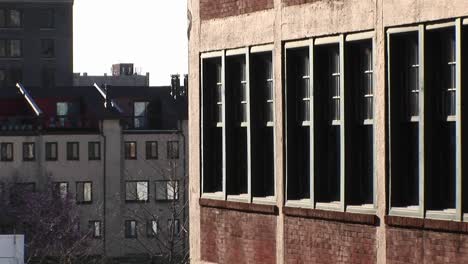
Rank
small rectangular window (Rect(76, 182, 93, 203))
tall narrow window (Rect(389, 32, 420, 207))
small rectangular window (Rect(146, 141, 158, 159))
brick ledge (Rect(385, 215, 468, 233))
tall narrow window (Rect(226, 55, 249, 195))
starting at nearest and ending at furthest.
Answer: brick ledge (Rect(385, 215, 468, 233)), tall narrow window (Rect(389, 32, 420, 207)), tall narrow window (Rect(226, 55, 249, 195)), small rectangular window (Rect(76, 182, 93, 203)), small rectangular window (Rect(146, 141, 158, 159))

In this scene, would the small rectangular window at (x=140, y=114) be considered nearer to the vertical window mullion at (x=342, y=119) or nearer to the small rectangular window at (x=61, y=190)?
the small rectangular window at (x=61, y=190)

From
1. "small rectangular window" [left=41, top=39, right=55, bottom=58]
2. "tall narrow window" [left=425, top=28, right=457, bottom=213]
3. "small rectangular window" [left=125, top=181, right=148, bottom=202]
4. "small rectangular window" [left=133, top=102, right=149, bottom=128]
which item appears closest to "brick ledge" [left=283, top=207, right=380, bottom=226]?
"tall narrow window" [left=425, top=28, right=457, bottom=213]

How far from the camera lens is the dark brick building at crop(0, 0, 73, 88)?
142 metres

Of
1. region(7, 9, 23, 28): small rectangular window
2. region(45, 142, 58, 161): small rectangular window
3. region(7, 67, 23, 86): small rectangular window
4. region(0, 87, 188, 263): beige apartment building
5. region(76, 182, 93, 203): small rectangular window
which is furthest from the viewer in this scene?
region(7, 9, 23, 28): small rectangular window

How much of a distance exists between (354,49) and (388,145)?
1305mm

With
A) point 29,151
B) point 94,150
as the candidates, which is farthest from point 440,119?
point 94,150

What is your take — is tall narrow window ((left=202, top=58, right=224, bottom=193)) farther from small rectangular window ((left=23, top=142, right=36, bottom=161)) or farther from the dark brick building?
the dark brick building

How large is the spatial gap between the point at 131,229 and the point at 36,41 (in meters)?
37.8

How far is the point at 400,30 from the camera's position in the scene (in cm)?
1602

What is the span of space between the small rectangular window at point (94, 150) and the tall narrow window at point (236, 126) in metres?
85.2

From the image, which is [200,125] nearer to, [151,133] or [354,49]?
[354,49]

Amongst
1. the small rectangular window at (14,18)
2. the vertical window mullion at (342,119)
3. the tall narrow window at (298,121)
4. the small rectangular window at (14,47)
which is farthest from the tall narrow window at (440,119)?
the small rectangular window at (14,47)

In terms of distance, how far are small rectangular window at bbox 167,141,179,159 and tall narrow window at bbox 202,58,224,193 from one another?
86.1 metres

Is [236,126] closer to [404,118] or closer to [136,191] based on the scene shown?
[404,118]
